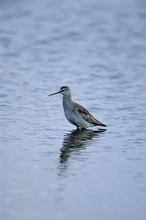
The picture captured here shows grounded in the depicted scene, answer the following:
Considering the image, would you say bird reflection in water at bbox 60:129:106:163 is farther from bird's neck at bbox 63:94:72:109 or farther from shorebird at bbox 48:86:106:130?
bird's neck at bbox 63:94:72:109

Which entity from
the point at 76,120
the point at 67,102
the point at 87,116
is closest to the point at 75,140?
the point at 76,120

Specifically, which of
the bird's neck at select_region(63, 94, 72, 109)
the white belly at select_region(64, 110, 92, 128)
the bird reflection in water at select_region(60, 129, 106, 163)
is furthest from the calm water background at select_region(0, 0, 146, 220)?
the bird's neck at select_region(63, 94, 72, 109)

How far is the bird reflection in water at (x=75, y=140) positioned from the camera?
14816 mm

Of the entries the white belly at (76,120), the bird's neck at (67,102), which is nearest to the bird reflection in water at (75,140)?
the white belly at (76,120)

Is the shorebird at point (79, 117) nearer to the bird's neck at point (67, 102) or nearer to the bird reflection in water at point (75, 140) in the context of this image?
the bird's neck at point (67, 102)

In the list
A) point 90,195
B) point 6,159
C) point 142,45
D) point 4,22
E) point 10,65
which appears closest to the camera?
point 90,195

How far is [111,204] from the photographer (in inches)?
466

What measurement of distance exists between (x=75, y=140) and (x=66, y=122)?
1.89 metres

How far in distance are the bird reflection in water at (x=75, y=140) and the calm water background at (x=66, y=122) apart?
2cm

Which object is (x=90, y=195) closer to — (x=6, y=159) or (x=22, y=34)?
(x=6, y=159)

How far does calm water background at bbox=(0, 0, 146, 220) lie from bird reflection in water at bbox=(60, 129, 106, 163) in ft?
0.06

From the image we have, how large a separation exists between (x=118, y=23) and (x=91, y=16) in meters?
2.18

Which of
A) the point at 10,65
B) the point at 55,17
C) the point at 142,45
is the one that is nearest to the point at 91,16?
the point at 55,17

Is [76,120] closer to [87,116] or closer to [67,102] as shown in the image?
[87,116]
